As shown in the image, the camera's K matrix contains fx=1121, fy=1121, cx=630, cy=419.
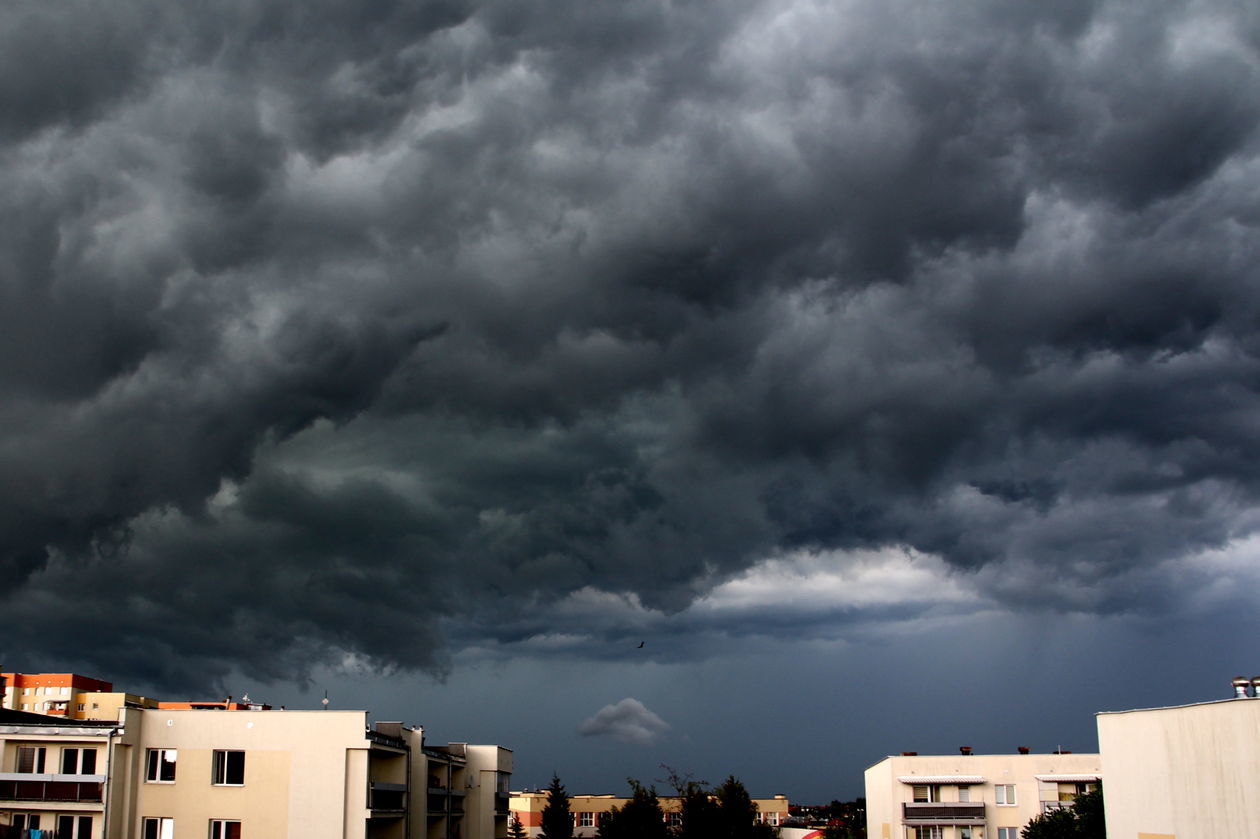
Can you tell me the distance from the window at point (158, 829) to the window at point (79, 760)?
15.0 feet

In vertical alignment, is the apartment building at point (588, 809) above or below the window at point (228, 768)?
below

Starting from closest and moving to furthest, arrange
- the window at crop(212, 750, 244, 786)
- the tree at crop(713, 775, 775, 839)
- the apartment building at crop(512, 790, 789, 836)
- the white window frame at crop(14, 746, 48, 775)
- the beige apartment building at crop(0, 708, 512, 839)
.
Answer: the beige apartment building at crop(0, 708, 512, 839) → the white window frame at crop(14, 746, 48, 775) → the window at crop(212, 750, 244, 786) → the tree at crop(713, 775, 775, 839) → the apartment building at crop(512, 790, 789, 836)

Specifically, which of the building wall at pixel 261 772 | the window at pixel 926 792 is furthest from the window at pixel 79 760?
the window at pixel 926 792

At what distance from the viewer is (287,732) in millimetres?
69438

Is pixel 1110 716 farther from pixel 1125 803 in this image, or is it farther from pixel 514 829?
pixel 514 829

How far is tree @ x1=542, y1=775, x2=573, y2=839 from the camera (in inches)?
5177

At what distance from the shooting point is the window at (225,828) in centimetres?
6712

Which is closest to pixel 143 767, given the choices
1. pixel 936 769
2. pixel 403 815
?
pixel 403 815

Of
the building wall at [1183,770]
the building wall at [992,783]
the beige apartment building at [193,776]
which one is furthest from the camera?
the building wall at [992,783]

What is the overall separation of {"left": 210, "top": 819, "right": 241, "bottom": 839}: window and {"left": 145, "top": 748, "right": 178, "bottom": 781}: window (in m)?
3.86

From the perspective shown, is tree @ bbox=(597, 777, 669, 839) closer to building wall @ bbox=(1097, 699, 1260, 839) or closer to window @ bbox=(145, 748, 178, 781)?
window @ bbox=(145, 748, 178, 781)

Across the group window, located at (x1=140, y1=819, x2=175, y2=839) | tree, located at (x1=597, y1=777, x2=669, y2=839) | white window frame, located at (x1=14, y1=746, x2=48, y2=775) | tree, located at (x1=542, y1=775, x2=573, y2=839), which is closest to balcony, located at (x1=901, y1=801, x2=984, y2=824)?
tree, located at (x1=597, y1=777, x2=669, y2=839)

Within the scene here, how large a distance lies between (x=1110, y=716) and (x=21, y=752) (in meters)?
60.9

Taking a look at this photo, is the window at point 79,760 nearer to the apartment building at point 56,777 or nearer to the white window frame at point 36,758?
the apartment building at point 56,777
